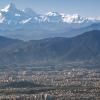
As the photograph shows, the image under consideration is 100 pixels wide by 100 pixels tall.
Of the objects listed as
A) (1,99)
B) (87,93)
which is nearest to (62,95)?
(87,93)

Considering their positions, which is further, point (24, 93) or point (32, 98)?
point (24, 93)

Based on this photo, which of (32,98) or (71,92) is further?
(71,92)

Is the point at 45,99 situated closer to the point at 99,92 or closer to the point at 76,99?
the point at 76,99

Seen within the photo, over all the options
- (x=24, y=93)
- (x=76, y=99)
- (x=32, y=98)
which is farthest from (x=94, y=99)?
(x=24, y=93)

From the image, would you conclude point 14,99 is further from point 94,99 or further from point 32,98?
point 94,99

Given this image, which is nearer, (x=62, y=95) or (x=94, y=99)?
(x=94, y=99)

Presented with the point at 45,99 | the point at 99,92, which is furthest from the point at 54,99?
the point at 99,92

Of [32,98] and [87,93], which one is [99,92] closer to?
[87,93]
